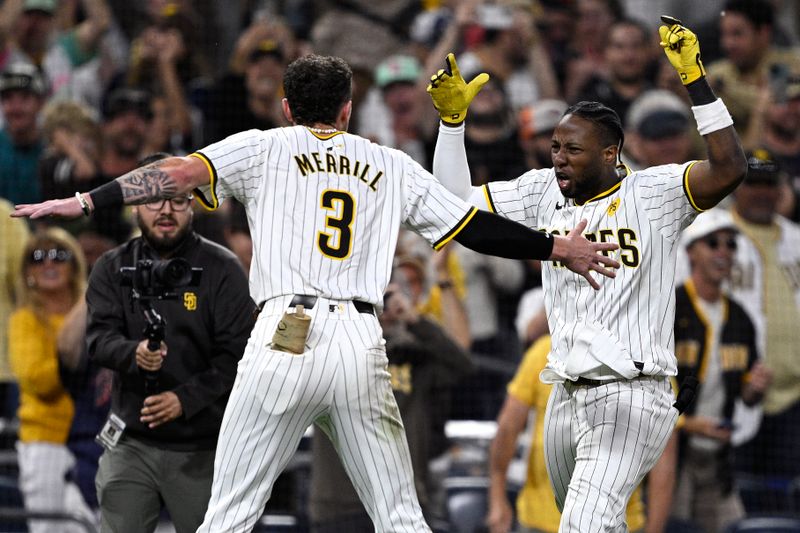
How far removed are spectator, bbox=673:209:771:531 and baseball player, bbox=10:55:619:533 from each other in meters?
3.01

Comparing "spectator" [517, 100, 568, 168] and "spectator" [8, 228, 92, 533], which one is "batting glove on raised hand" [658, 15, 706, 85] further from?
"spectator" [517, 100, 568, 168]

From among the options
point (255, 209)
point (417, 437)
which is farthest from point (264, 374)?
point (417, 437)

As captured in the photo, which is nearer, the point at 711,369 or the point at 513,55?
the point at 711,369

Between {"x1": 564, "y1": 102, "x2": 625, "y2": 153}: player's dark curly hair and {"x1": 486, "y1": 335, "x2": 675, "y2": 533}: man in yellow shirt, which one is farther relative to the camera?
{"x1": 486, "y1": 335, "x2": 675, "y2": 533}: man in yellow shirt

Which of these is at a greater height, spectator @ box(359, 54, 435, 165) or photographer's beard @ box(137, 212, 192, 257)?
spectator @ box(359, 54, 435, 165)

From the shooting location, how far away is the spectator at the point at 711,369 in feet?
25.3

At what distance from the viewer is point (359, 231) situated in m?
4.91

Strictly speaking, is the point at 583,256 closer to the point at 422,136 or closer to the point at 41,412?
the point at 41,412

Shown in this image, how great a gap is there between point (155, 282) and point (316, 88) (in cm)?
100

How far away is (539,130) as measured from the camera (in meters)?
9.12

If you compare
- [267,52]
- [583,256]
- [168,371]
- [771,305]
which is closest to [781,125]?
[771,305]

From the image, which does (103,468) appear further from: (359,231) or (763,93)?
(763,93)

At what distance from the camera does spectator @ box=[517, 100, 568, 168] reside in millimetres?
9039

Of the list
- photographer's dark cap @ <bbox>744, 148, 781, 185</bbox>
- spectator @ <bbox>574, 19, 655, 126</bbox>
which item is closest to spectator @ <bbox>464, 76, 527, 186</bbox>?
spectator @ <bbox>574, 19, 655, 126</bbox>
